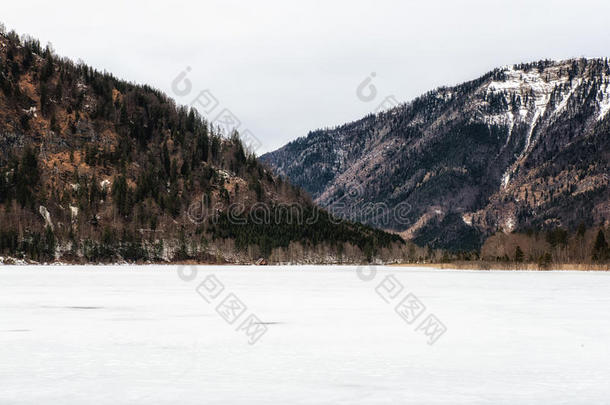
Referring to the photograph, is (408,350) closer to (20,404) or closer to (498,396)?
(498,396)

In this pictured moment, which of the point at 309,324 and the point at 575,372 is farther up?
the point at 309,324

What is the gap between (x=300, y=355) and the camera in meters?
33.3

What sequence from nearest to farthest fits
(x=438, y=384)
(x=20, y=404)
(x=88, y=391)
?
1. (x=20, y=404)
2. (x=88, y=391)
3. (x=438, y=384)

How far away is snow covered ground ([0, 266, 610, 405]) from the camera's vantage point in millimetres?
24578

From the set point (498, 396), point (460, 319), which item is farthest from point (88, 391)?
point (460, 319)

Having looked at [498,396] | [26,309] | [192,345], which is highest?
[26,309]

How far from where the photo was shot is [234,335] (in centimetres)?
4062

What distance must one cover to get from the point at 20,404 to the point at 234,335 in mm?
18621

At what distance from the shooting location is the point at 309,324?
46.8 m

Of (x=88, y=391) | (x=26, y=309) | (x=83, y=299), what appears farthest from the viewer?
(x=83, y=299)

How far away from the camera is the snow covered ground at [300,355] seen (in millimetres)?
24578

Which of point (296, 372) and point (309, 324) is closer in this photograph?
Answer: point (296, 372)

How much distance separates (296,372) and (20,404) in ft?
35.0

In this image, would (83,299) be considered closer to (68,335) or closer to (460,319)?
(68,335)
